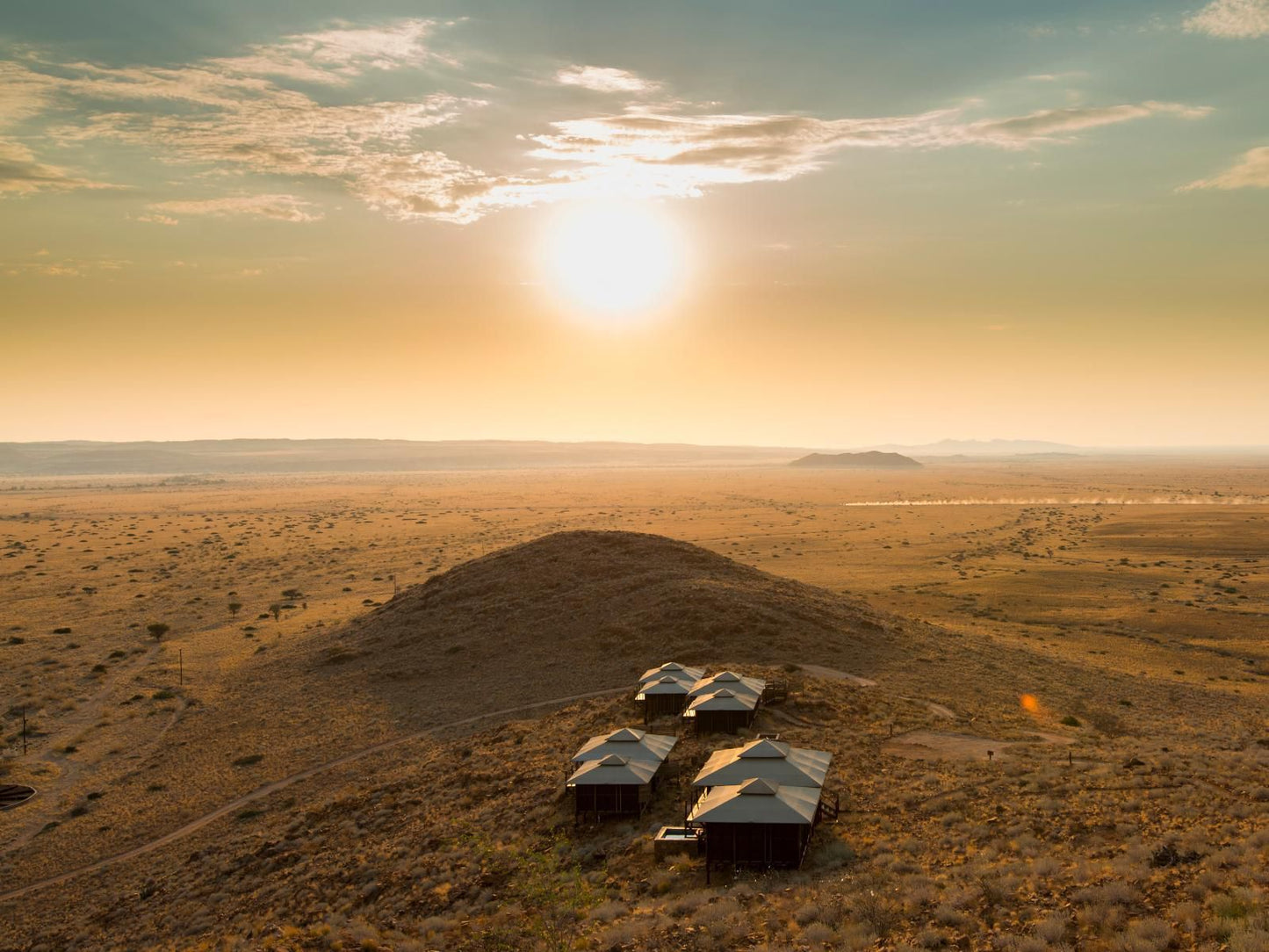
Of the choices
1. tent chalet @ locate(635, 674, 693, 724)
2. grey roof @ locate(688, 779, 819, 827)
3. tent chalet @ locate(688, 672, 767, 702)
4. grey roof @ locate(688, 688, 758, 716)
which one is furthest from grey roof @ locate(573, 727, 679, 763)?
tent chalet @ locate(635, 674, 693, 724)

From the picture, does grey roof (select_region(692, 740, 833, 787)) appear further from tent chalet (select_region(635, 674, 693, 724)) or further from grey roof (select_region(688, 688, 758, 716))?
tent chalet (select_region(635, 674, 693, 724))

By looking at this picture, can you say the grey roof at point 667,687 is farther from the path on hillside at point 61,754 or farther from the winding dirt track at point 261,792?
the path on hillside at point 61,754

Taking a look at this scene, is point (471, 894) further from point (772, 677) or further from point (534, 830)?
point (772, 677)

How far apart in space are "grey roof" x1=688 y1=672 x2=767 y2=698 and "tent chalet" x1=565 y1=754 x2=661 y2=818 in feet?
23.2

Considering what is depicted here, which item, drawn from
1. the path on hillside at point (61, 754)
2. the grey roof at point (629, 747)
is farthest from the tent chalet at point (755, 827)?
the path on hillside at point (61, 754)

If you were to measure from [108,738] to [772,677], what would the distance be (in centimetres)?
3576

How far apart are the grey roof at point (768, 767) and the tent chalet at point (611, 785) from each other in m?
2.31

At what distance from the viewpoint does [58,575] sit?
95500 millimetres

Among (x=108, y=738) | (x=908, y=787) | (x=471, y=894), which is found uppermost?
(x=908, y=787)

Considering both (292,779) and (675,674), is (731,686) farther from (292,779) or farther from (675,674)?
(292,779)

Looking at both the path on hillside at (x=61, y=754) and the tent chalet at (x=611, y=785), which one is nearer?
the tent chalet at (x=611, y=785)

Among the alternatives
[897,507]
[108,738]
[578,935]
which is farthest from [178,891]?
[897,507]

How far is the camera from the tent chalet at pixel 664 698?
35.1 metres

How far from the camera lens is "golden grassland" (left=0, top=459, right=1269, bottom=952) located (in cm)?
1920
